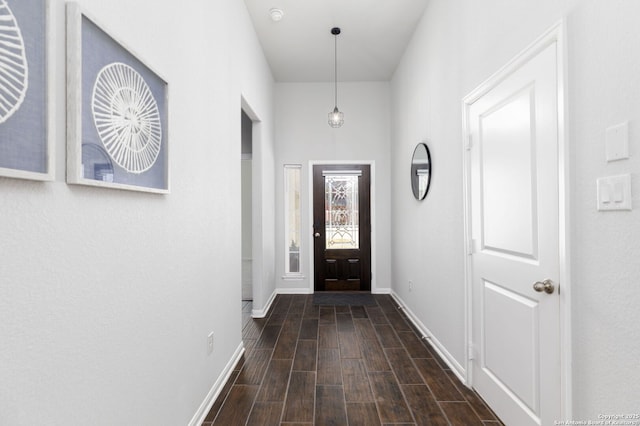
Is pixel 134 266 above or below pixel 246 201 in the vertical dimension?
below

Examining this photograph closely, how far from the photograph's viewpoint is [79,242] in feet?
3.36

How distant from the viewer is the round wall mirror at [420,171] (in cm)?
325

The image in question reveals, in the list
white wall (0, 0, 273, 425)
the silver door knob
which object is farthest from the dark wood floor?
the silver door knob

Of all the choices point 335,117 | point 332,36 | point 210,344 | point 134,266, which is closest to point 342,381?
point 210,344

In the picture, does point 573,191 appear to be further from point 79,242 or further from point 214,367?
point 214,367

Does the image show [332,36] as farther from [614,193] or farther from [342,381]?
[342,381]

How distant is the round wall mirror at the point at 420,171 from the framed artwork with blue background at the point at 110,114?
97.4 inches

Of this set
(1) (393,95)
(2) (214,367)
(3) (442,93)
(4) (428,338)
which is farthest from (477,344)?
(1) (393,95)

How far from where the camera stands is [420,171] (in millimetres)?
3473

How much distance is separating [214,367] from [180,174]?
1.33 metres

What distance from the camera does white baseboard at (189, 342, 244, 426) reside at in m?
1.92

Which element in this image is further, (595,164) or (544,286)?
(544,286)

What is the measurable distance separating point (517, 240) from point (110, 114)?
1.99 meters

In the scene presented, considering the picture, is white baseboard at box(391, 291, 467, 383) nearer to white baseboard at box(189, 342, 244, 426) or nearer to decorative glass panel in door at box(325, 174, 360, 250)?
decorative glass panel in door at box(325, 174, 360, 250)
